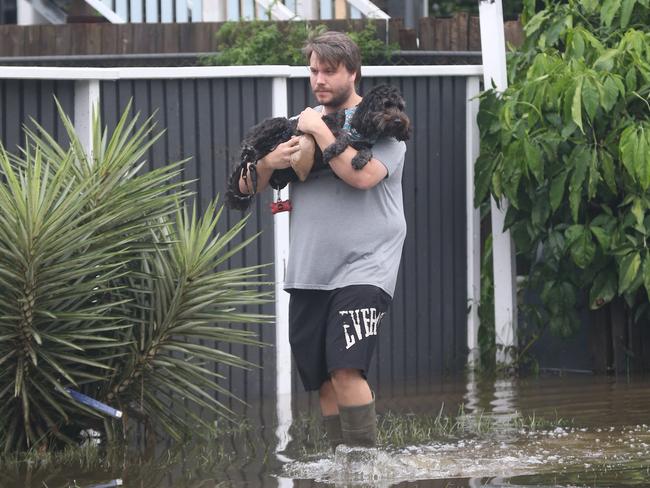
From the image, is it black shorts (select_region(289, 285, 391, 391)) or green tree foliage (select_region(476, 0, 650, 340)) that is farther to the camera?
green tree foliage (select_region(476, 0, 650, 340))

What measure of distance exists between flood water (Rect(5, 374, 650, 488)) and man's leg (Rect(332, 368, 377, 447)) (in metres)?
0.08

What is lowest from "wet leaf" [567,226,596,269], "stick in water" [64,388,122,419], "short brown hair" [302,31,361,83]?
"stick in water" [64,388,122,419]

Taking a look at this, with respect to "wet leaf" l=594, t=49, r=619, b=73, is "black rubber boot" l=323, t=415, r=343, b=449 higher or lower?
lower

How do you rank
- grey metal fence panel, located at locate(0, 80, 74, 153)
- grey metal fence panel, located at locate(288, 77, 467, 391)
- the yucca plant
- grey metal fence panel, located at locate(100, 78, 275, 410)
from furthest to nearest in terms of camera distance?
1. grey metal fence panel, located at locate(288, 77, 467, 391)
2. grey metal fence panel, located at locate(100, 78, 275, 410)
3. grey metal fence panel, located at locate(0, 80, 74, 153)
4. the yucca plant

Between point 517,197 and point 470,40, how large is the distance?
7.12 ft

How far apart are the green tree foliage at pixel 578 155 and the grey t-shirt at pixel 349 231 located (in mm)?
2391

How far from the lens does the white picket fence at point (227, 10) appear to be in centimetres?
1054

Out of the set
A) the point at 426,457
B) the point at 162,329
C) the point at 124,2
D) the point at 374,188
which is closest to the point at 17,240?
the point at 162,329

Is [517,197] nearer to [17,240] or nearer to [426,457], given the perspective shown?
[426,457]

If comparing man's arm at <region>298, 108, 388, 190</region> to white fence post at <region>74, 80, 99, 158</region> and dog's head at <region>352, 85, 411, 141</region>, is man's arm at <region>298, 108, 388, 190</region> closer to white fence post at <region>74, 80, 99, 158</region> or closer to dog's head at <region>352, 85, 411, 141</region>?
dog's head at <region>352, 85, 411, 141</region>

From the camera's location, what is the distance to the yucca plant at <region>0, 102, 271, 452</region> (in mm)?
5973

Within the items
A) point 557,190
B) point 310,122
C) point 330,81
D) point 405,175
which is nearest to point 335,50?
point 330,81

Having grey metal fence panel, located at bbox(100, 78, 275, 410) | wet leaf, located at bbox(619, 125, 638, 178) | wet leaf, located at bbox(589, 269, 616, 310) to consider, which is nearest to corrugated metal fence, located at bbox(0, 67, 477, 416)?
grey metal fence panel, located at bbox(100, 78, 275, 410)

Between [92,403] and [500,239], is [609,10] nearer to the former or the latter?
[500,239]
